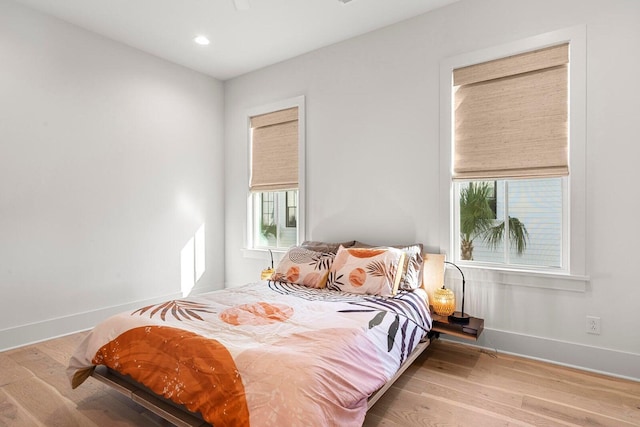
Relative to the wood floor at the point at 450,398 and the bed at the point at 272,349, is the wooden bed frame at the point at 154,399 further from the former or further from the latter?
the wood floor at the point at 450,398

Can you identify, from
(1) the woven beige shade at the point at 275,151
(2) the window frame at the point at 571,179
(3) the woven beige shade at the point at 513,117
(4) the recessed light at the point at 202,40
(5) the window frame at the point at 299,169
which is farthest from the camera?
(1) the woven beige shade at the point at 275,151

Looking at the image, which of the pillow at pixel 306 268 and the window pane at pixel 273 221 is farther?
the window pane at pixel 273 221

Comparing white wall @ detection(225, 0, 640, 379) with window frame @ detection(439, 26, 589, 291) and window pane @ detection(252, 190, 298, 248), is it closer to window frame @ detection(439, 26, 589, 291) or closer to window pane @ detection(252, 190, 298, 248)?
window frame @ detection(439, 26, 589, 291)

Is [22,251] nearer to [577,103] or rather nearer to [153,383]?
[153,383]

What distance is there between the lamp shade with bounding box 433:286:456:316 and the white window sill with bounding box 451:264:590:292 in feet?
0.92

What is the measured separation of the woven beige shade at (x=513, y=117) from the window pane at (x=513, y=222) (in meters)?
0.16

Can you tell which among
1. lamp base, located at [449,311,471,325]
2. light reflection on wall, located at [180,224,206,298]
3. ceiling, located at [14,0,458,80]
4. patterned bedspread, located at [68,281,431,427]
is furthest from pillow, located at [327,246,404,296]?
light reflection on wall, located at [180,224,206,298]

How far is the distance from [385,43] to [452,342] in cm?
286

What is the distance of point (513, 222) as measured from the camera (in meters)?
2.82

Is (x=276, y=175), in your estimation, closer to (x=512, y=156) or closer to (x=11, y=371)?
(x=512, y=156)

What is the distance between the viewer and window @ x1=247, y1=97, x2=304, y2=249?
13.2 feet

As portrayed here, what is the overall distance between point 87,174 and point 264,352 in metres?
2.93

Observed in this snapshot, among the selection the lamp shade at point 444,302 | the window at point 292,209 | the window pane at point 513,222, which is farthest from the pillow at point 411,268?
the window at point 292,209

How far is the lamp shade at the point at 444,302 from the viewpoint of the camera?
274 centimetres
